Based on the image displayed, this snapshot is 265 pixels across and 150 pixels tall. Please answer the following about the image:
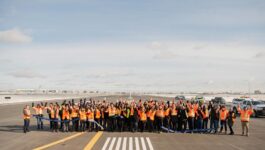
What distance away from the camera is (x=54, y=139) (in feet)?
67.7

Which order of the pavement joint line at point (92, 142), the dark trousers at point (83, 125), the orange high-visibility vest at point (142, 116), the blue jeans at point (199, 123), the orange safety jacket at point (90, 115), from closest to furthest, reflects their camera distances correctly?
the pavement joint line at point (92, 142) < the orange high-visibility vest at point (142, 116) < the orange safety jacket at point (90, 115) < the dark trousers at point (83, 125) < the blue jeans at point (199, 123)

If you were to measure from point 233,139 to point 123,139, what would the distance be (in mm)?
A: 6205

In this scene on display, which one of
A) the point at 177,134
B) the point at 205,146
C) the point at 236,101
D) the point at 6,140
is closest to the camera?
the point at 205,146

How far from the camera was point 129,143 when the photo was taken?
18.9 metres

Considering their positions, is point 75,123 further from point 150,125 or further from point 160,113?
point 160,113

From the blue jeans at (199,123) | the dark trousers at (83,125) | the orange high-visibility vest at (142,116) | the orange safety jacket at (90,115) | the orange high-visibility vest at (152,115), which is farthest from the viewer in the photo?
the blue jeans at (199,123)

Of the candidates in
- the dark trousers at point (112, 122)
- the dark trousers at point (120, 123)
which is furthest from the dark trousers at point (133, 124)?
the dark trousers at point (112, 122)

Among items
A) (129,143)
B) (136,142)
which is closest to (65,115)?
(136,142)

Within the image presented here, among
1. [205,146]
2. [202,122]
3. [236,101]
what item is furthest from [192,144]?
[236,101]

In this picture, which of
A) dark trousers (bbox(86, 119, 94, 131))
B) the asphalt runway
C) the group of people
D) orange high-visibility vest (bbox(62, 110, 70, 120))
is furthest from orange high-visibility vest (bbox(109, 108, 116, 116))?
orange high-visibility vest (bbox(62, 110, 70, 120))

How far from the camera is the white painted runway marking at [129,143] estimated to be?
17.4 meters

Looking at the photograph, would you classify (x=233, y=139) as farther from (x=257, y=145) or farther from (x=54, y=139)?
(x=54, y=139)

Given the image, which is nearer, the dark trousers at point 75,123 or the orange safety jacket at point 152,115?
the orange safety jacket at point 152,115

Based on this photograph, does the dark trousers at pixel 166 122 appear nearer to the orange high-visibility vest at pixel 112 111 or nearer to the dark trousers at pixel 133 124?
the dark trousers at pixel 133 124
